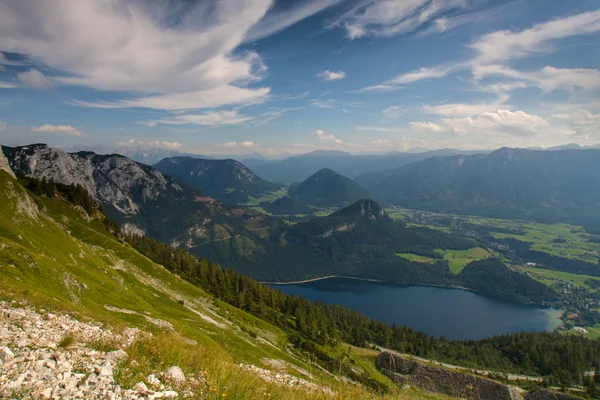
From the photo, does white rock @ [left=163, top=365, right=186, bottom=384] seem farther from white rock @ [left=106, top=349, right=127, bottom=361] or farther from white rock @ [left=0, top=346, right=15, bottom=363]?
white rock @ [left=0, top=346, right=15, bottom=363]

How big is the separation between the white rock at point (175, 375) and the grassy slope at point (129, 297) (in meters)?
0.58

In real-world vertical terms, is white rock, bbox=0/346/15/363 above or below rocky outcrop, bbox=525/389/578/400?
above

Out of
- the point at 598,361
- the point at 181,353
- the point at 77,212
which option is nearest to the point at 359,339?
the point at 598,361

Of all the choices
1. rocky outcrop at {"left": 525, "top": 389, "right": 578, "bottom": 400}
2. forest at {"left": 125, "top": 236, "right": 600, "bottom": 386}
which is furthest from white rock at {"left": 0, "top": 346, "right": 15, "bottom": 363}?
forest at {"left": 125, "top": 236, "right": 600, "bottom": 386}

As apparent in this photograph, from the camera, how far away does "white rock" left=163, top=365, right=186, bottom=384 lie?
823 centimetres

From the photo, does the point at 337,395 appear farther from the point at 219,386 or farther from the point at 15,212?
the point at 15,212

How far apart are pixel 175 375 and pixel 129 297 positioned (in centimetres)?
3842

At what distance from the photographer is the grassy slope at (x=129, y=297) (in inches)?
363

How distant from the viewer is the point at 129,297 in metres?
40.3

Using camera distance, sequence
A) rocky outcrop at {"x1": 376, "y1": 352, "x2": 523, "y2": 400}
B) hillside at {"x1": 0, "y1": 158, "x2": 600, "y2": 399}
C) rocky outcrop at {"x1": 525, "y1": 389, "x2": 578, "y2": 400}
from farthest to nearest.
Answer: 1. rocky outcrop at {"x1": 525, "y1": 389, "x2": 578, "y2": 400}
2. rocky outcrop at {"x1": 376, "y1": 352, "x2": 523, "y2": 400}
3. hillside at {"x1": 0, "y1": 158, "x2": 600, "y2": 399}

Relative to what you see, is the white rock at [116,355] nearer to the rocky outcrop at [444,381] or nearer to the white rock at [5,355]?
the white rock at [5,355]

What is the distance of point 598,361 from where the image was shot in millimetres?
100125

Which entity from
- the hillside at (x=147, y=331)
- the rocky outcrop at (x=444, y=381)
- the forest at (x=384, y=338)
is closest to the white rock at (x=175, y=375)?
the hillside at (x=147, y=331)

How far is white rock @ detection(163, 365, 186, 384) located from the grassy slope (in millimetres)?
576
